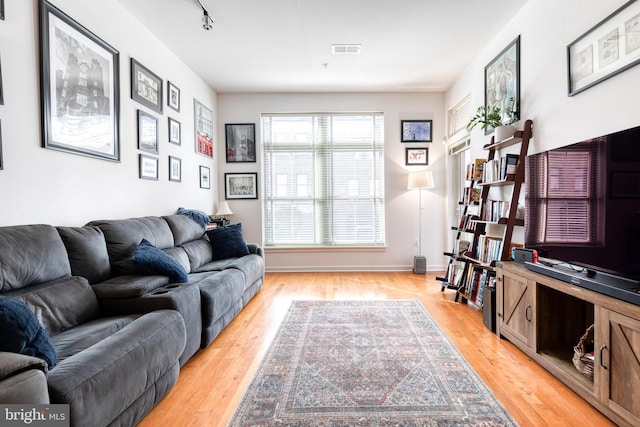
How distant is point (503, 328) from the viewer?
259cm

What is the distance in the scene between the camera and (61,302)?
1699mm

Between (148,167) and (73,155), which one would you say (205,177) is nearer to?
(148,167)

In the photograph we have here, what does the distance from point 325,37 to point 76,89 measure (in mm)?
2476

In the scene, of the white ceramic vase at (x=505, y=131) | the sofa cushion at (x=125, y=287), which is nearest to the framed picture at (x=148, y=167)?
the sofa cushion at (x=125, y=287)

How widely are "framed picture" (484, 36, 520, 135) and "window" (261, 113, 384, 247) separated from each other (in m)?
1.91

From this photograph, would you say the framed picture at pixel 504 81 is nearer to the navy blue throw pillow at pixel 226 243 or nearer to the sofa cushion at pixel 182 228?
the navy blue throw pillow at pixel 226 243

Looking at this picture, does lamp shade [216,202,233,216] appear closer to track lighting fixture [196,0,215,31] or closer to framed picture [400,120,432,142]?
track lighting fixture [196,0,215,31]

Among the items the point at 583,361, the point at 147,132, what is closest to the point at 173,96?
the point at 147,132

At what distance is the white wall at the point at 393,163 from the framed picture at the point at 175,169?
1.41 metres

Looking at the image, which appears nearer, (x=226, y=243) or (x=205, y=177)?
(x=226, y=243)

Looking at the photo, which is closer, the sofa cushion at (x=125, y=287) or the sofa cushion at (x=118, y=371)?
the sofa cushion at (x=118, y=371)

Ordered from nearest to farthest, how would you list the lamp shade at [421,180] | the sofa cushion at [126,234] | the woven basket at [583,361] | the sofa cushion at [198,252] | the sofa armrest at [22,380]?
the sofa armrest at [22,380] → the woven basket at [583,361] → the sofa cushion at [126,234] → the sofa cushion at [198,252] → the lamp shade at [421,180]

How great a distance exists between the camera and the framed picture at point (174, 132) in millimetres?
3747

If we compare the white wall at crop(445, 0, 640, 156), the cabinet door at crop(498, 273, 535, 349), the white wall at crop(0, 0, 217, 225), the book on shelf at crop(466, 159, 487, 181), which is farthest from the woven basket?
the white wall at crop(0, 0, 217, 225)
